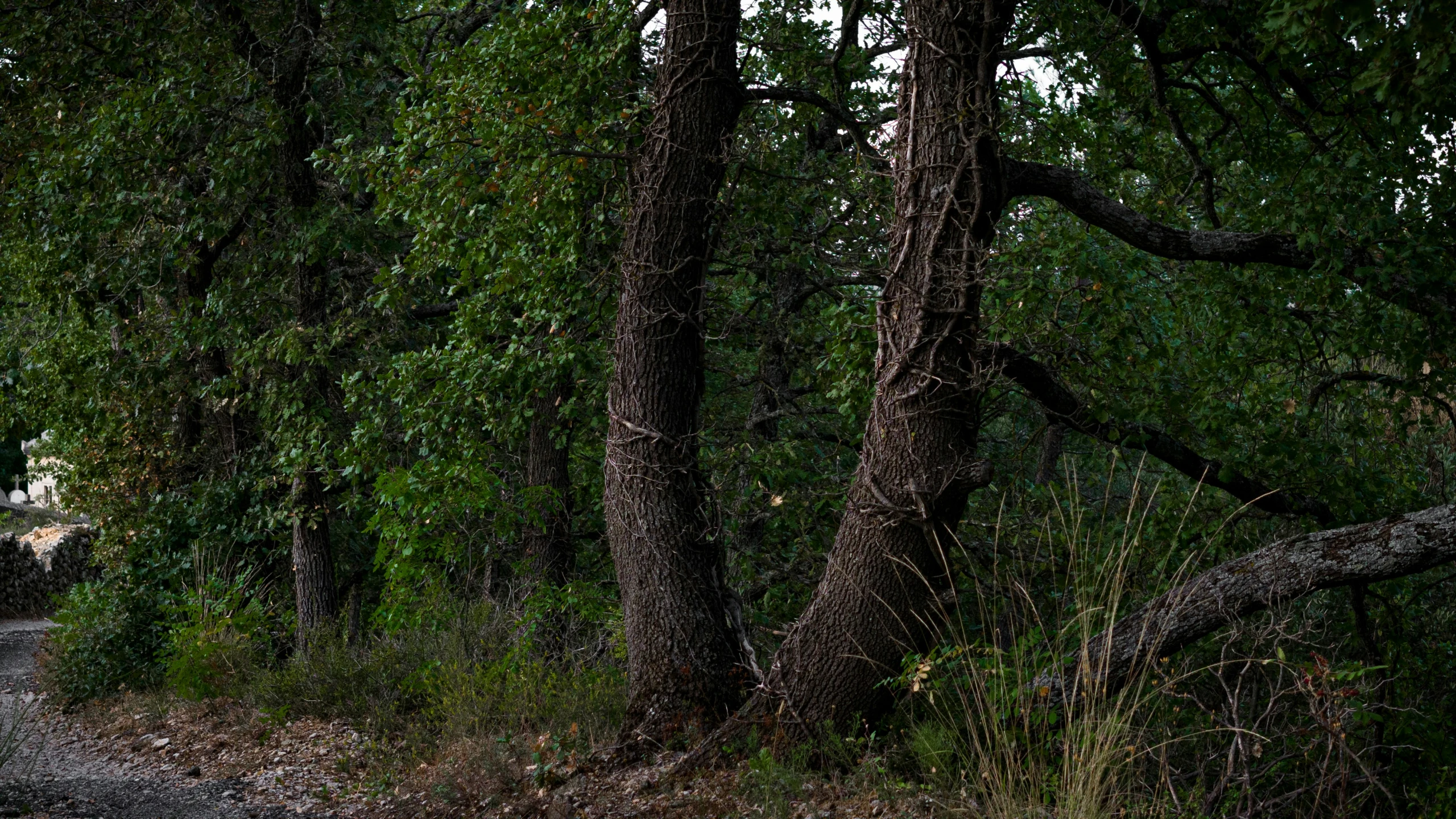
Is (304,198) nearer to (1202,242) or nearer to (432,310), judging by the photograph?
(432,310)

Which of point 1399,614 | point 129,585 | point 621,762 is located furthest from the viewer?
point 129,585

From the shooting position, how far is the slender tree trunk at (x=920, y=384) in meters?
4.83

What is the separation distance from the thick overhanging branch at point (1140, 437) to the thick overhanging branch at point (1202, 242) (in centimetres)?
75

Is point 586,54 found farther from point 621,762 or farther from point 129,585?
point 129,585

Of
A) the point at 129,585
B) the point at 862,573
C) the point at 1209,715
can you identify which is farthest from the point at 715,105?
the point at 129,585

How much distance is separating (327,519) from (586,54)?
221 inches

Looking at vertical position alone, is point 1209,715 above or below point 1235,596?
below

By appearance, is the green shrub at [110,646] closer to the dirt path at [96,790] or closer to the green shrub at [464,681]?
the dirt path at [96,790]

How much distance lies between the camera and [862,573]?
16.3 ft

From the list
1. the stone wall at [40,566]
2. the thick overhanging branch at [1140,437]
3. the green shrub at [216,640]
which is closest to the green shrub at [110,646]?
the green shrub at [216,640]

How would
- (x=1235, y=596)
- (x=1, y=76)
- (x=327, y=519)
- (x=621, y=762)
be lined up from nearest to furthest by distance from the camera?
(x=1235, y=596), (x=621, y=762), (x=1, y=76), (x=327, y=519)

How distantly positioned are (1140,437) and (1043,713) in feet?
6.27

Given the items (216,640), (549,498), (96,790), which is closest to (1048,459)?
(549,498)

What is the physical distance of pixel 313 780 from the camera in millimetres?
6871
